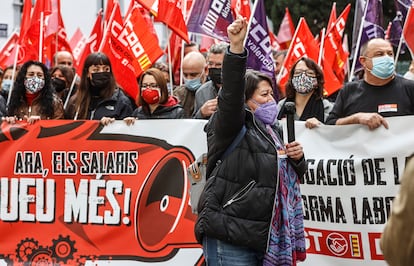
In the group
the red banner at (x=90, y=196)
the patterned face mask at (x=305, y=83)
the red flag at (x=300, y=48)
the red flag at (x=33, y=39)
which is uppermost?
the red flag at (x=33, y=39)

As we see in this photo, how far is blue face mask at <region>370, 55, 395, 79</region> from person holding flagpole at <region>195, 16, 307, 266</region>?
2020 mm

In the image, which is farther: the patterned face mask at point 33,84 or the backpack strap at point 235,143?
the patterned face mask at point 33,84

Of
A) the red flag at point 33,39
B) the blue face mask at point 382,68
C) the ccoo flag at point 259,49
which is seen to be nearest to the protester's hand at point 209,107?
the blue face mask at point 382,68

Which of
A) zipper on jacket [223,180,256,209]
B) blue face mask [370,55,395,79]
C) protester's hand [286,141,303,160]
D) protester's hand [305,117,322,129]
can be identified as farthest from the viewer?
protester's hand [305,117,322,129]

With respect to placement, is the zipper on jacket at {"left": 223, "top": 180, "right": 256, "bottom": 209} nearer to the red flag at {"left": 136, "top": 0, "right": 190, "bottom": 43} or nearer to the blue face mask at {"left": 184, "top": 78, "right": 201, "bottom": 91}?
the blue face mask at {"left": 184, "top": 78, "right": 201, "bottom": 91}

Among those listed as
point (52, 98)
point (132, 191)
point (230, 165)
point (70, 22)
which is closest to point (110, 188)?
point (132, 191)

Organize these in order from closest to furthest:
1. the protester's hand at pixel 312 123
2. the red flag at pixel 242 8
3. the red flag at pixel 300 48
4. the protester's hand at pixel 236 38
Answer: the protester's hand at pixel 236 38 < the protester's hand at pixel 312 123 < the red flag at pixel 300 48 < the red flag at pixel 242 8

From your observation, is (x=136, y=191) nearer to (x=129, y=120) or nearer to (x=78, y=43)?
(x=129, y=120)

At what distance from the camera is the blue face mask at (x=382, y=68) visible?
657cm

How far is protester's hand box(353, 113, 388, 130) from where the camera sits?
6.46m

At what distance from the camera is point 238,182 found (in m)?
4.66

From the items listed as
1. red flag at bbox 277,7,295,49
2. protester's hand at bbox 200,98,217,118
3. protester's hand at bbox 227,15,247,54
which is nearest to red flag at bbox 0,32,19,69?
protester's hand at bbox 200,98,217,118

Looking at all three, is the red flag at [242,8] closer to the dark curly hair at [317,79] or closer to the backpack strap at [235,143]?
the dark curly hair at [317,79]

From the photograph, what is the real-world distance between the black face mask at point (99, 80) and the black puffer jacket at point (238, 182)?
137 inches
